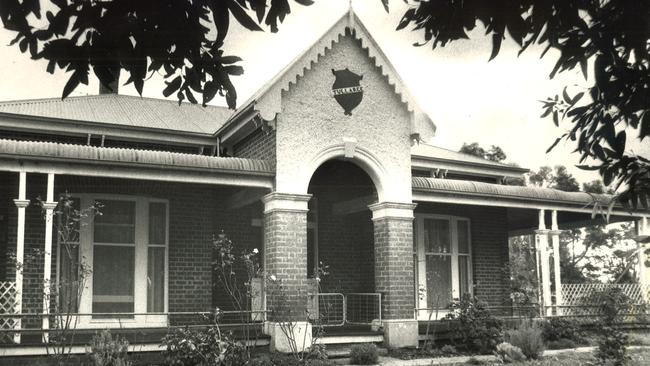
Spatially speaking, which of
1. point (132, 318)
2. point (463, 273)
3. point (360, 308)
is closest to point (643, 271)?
point (463, 273)

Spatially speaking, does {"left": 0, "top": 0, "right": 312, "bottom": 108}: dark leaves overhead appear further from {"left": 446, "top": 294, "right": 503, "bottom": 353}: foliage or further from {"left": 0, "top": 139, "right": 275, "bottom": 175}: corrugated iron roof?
{"left": 446, "top": 294, "right": 503, "bottom": 353}: foliage

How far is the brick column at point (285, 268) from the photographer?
1170 centimetres

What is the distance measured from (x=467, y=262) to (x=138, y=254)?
8126mm

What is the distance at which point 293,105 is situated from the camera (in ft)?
40.9

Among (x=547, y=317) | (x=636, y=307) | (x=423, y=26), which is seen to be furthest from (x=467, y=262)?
(x=423, y=26)

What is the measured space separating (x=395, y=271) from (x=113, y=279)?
5.35m

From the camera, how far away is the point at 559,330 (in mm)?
14414

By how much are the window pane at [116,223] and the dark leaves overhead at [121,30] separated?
1012 centimetres

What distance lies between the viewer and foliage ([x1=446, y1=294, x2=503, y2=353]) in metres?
12.8

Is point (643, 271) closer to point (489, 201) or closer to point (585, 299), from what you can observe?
point (585, 299)

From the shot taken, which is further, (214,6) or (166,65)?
(166,65)

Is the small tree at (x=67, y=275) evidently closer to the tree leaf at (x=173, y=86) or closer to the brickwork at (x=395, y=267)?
the brickwork at (x=395, y=267)

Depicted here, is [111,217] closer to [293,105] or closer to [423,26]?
[293,105]

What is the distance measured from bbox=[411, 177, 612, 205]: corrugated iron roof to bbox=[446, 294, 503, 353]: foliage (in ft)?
7.62
